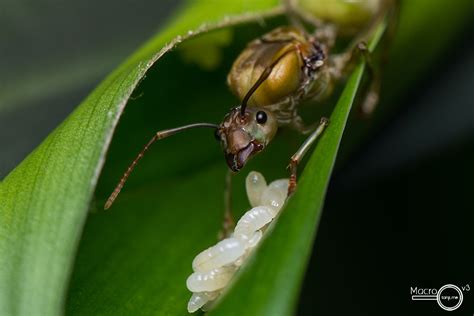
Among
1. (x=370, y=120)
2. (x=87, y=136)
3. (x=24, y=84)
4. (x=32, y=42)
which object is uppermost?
(x=32, y=42)

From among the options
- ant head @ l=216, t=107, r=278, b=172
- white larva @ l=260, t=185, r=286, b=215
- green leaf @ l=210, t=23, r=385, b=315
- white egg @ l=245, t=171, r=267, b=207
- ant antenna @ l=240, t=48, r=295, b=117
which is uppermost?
ant antenna @ l=240, t=48, r=295, b=117

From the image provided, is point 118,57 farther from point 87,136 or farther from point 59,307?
point 59,307

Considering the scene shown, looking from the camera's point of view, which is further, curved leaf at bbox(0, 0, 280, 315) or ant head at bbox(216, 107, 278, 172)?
ant head at bbox(216, 107, 278, 172)

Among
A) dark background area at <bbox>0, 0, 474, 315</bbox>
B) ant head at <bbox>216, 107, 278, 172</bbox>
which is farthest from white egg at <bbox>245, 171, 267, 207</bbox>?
dark background area at <bbox>0, 0, 474, 315</bbox>

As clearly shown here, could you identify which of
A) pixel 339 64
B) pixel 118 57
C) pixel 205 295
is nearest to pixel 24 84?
pixel 118 57

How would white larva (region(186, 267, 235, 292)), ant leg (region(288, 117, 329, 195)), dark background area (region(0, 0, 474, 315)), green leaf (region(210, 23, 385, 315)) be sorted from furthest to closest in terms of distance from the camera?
dark background area (region(0, 0, 474, 315))
ant leg (region(288, 117, 329, 195))
white larva (region(186, 267, 235, 292))
green leaf (region(210, 23, 385, 315))

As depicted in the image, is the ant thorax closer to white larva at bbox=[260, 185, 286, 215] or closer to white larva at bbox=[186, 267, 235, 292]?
white larva at bbox=[260, 185, 286, 215]
